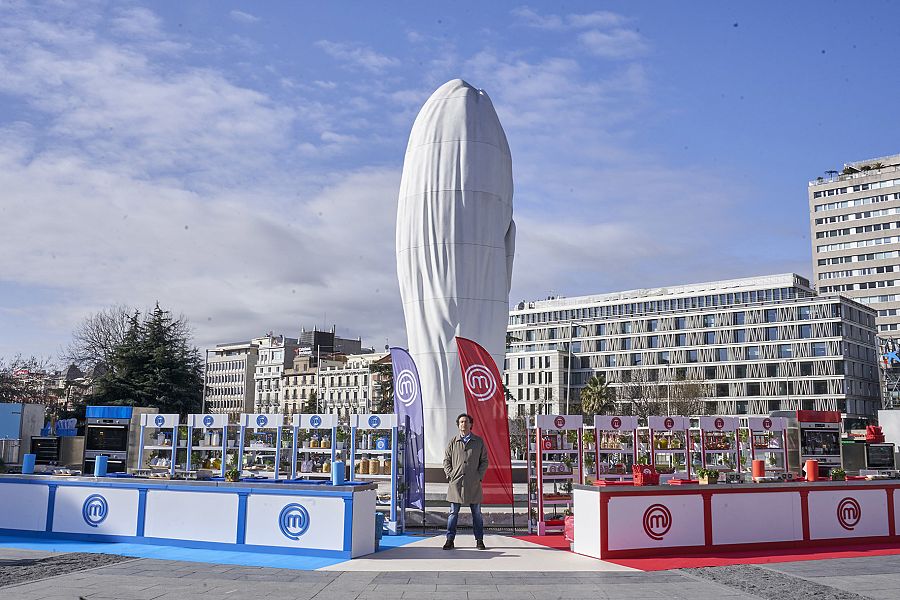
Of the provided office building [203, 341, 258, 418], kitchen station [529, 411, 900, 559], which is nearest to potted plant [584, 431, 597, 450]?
kitchen station [529, 411, 900, 559]

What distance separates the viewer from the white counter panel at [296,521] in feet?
39.6

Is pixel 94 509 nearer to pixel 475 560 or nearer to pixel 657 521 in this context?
pixel 475 560

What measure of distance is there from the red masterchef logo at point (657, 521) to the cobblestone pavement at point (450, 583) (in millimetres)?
1265

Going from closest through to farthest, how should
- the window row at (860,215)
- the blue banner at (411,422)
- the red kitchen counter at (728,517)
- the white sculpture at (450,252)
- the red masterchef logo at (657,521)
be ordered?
the red kitchen counter at (728,517) < the red masterchef logo at (657,521) < the blue banner at (411,422) < the white sculpture at (450,252) < the window row at (860,215)

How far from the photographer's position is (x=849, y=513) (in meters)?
14.0

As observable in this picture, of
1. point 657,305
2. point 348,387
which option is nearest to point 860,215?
point 657,305

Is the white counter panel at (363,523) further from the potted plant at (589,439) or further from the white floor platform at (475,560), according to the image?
the potted plant at (589,439)

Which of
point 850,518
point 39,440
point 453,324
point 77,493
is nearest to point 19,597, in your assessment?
point 77,493

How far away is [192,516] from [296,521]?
1937mm

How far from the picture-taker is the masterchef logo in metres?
16.0

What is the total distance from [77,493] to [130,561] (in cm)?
297

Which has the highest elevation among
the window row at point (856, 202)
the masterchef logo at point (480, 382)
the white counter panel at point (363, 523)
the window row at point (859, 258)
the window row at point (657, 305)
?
the window row at point (856, 202)

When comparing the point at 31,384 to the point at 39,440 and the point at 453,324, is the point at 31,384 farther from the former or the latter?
the point at 453,324

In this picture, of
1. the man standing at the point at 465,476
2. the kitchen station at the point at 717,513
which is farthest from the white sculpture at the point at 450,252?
the man standing at the point at 465,476
